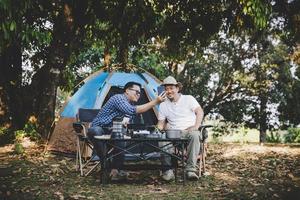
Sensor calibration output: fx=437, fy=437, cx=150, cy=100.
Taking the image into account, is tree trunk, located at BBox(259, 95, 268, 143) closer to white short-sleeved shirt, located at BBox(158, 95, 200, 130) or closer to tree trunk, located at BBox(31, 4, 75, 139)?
tree trunk, located at BBox(31, 4, 75, 139)

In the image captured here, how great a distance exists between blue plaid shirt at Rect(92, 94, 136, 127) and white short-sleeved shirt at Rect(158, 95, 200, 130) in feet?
2.42

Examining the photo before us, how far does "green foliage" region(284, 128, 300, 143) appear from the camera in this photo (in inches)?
750

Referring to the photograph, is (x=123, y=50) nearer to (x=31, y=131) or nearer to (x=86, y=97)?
(x=86, y=97)

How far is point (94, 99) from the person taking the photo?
8.68 metres

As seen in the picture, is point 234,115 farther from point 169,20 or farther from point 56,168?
point 56,168

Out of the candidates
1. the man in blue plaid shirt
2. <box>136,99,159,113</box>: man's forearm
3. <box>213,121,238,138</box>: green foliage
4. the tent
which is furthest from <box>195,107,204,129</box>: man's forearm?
<box>213,121,238,138</box>: green foliage

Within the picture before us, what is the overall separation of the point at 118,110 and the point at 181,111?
100cm

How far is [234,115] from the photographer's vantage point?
19.2 metres

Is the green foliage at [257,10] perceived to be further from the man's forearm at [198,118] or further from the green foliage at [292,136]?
the green foliage at [292,136]

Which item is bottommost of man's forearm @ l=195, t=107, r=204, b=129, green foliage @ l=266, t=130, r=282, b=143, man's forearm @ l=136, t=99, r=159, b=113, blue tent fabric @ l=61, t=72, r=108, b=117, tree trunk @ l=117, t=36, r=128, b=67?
green foliage @ l=266, t=130, r=282, b=143

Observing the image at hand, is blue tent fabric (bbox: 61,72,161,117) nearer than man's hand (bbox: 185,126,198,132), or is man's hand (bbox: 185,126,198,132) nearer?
man's hand (bbox: 185,126,198,132)

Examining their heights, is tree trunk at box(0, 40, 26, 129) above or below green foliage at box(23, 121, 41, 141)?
above

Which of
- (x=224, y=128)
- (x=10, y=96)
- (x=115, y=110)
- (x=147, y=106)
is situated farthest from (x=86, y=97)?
(x=224, y=128)

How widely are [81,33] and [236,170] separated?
195 inches
